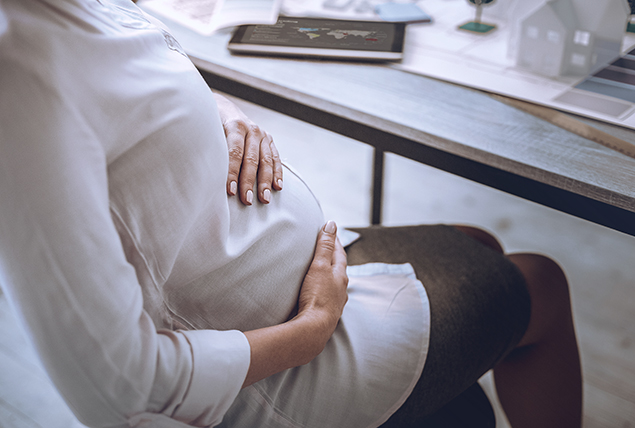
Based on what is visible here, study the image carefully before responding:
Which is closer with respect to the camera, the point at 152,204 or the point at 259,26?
the point at 152,204

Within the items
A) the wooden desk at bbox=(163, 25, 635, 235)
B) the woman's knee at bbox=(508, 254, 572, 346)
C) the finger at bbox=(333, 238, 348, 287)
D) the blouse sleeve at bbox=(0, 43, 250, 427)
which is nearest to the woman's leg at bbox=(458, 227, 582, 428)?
the woman's knee at bbox=(508, 254, 572, 346)

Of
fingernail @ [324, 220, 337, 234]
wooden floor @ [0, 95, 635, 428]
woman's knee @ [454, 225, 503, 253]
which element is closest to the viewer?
fingernail @ [324, 220, 337, 234]

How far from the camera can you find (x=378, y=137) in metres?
0.80

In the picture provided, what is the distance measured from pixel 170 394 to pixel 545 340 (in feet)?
2.09

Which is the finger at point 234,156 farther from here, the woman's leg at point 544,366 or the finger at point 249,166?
the woman's leg at point 544,366

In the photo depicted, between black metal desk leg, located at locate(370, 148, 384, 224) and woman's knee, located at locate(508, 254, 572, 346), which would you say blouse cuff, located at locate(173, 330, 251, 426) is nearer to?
woman's knee, located at locate(508, 254, 572, 346)

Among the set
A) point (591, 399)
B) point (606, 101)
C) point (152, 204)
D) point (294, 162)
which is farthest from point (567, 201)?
point (294, 162)

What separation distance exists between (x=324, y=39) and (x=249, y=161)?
44cm

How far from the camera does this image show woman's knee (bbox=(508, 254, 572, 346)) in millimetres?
803

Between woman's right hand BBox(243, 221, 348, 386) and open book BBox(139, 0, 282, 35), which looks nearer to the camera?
woman's right hand BBox(243, 221, 348, 386)

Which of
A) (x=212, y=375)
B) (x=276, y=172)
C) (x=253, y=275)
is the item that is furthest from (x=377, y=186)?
(x=212, y=375)

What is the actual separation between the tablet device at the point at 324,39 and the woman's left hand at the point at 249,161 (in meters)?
0.24

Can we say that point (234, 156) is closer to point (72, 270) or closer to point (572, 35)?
point (72, 270)

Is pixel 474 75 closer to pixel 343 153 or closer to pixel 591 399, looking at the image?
pixel 591 399
